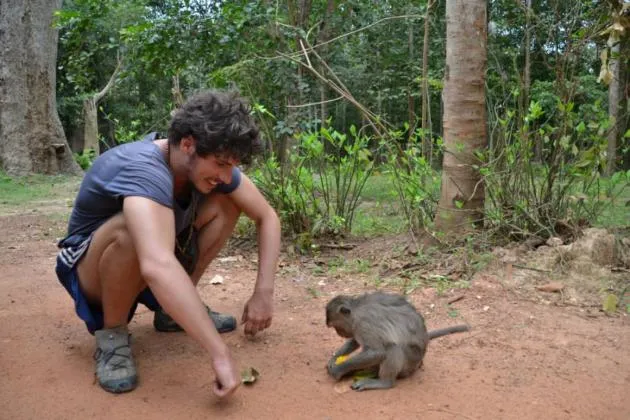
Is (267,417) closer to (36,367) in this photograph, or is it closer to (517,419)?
(517,419)

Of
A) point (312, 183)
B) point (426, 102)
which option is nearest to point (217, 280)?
point (312, 183)

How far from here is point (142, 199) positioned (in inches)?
105

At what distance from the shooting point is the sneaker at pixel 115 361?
2.99 metres

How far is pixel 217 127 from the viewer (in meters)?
2.84

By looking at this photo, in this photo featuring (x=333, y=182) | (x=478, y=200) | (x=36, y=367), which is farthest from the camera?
(x=333, y=182)

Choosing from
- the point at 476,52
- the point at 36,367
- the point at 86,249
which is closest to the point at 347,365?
the point at 86,249

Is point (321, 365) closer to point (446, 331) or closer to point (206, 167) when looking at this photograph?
point (446, 331)

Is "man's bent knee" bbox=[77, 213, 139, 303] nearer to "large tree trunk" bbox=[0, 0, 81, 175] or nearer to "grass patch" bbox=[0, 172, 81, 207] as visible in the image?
"grass patch" bbox=[0, 172, 81, 207]

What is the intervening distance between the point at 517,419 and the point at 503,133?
2738 millimetres

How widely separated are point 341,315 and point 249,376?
0.58 metres

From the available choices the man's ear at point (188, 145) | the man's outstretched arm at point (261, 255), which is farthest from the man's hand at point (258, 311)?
the man's ear at point (188, 145)

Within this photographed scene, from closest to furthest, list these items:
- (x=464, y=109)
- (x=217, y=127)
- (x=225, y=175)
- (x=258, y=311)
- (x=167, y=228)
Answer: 1. (x=167, y=228)
2. (x=217, y=127)
3. (x=225, y=175)
4. (x=258, y=311)
5. (x=464, y=109)

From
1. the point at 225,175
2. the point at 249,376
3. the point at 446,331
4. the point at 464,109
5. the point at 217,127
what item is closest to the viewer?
the point at 217,127

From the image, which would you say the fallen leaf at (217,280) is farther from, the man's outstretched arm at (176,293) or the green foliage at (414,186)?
the man's outstretched arm at (176,293)
